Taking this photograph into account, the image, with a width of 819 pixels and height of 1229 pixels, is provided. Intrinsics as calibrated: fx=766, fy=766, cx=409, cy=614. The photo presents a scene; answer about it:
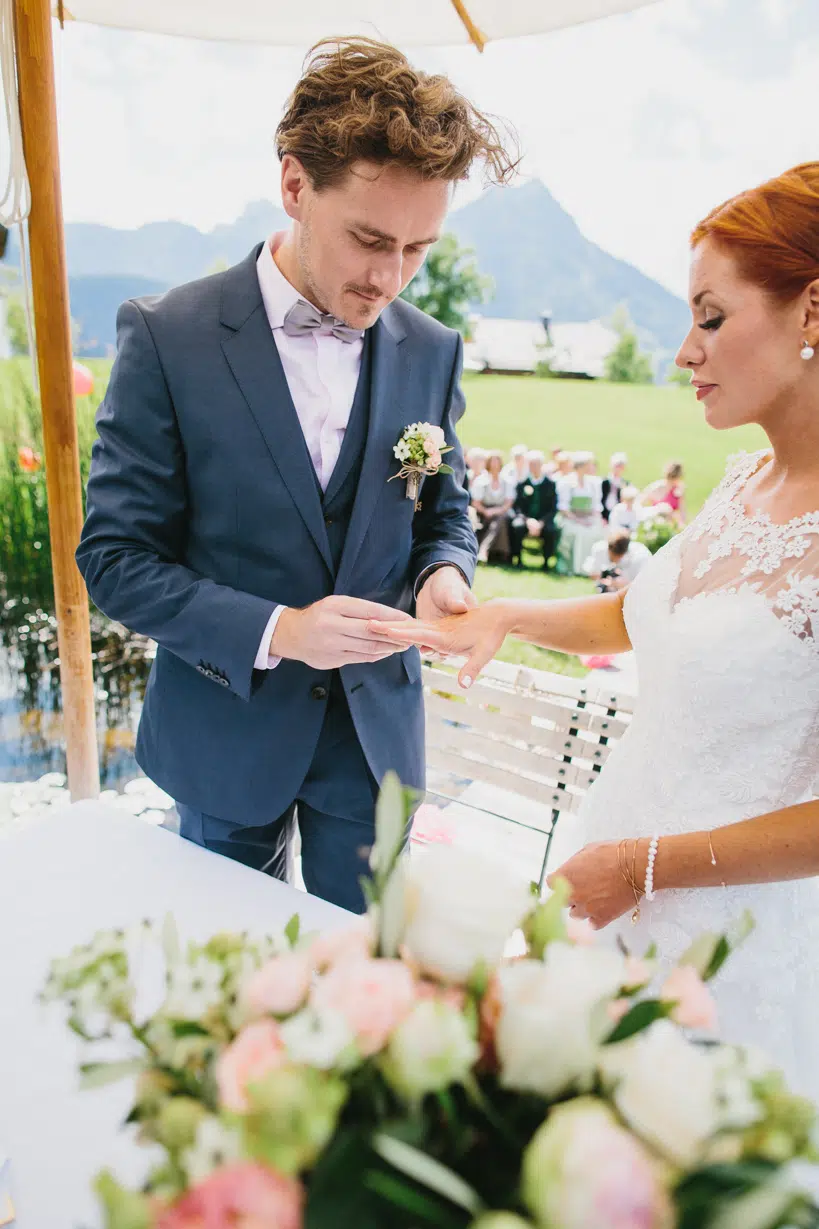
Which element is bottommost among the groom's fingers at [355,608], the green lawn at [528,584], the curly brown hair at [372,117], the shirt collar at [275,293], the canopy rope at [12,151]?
the green lawn at [528,584]

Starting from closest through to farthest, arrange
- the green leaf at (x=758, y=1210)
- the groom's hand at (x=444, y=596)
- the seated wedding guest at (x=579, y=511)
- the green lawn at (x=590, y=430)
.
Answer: the green leaf at (x=758, y=1210), the groom's hand at (x=444, y=596), the green lawn at (x=590, y=430), the seated wedding guest at (x=579, y=511)

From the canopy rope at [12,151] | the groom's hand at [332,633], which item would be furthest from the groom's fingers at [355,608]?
the canopy rope at [12,151]

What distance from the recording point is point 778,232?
1331 millimetres

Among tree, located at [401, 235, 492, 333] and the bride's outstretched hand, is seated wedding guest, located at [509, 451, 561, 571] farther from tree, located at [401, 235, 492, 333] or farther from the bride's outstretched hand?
the bride's outstretched hand

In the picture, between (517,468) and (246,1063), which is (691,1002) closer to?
(246,1063)

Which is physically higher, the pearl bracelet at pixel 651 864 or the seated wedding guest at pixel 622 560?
the pearl bracelet at pixel 651 864

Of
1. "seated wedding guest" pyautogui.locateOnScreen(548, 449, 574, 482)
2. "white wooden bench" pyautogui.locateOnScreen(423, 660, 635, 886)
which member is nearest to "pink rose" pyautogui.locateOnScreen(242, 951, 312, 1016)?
"white wooden bench" pyautogui.locateOnScreen(423, 660, 635, 886)

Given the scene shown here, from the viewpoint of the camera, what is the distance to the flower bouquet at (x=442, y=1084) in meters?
0.41

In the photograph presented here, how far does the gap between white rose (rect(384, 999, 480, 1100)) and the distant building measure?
9.47 meters

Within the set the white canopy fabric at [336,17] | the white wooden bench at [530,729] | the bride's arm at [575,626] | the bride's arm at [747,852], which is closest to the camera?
the bride's arm at [747,852]

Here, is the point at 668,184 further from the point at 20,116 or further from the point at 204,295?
the point at 204,295

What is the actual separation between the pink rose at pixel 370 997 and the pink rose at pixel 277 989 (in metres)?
0.02

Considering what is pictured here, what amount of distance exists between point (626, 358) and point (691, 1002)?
9700 mm

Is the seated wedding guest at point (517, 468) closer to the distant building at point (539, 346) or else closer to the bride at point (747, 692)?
the distant building at point (539, 346)
